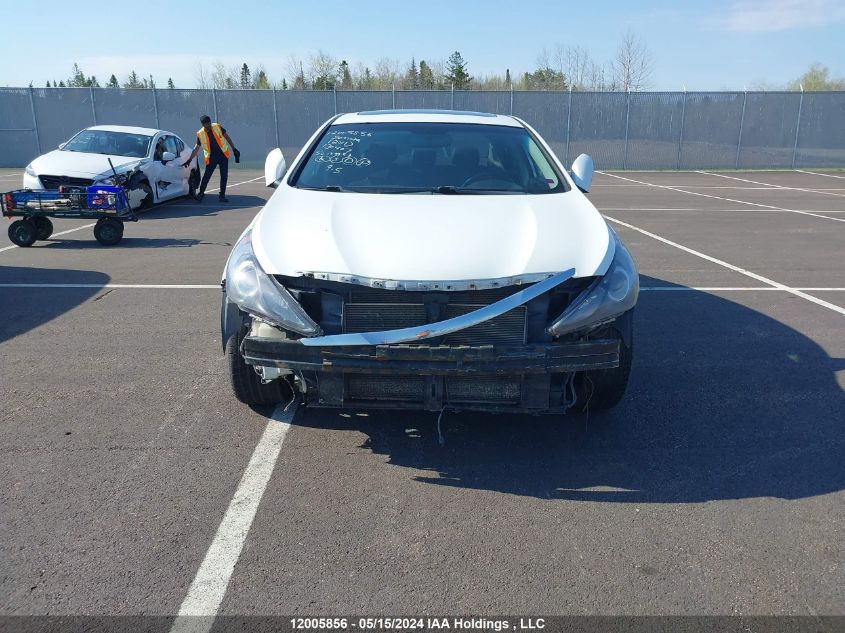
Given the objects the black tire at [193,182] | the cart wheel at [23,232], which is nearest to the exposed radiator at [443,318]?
the cart wheel at [23,232]

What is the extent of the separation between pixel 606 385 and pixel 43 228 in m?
8.62

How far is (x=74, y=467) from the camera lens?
3.35 meters

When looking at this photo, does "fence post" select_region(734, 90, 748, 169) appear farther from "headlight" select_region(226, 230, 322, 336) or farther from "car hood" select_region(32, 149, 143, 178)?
"headlight" select_region(226, 230, 322, 336)

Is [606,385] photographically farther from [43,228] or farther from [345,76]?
[345,76]

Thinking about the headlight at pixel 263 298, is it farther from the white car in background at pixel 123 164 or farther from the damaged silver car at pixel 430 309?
the white car in background at pixel 123 164

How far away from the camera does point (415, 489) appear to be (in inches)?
127

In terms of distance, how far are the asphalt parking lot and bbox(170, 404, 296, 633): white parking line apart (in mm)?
11

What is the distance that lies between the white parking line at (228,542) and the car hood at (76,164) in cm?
905

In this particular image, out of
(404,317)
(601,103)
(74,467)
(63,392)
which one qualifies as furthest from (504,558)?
(601,103)

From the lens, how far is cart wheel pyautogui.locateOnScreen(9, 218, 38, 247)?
29.7 feet

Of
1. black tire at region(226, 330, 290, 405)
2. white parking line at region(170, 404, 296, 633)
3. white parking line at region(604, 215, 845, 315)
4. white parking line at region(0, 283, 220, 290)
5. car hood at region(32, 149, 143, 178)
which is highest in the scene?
car hood at region(32, 149, 143, 178)

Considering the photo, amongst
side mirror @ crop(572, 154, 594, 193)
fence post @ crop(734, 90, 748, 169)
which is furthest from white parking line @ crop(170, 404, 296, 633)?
fence post @ crop(734, 90, 748, 169)

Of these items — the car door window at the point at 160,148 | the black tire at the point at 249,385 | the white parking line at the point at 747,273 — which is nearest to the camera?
the black tire at the point at 249,385

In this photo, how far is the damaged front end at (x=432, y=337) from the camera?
122 inches
